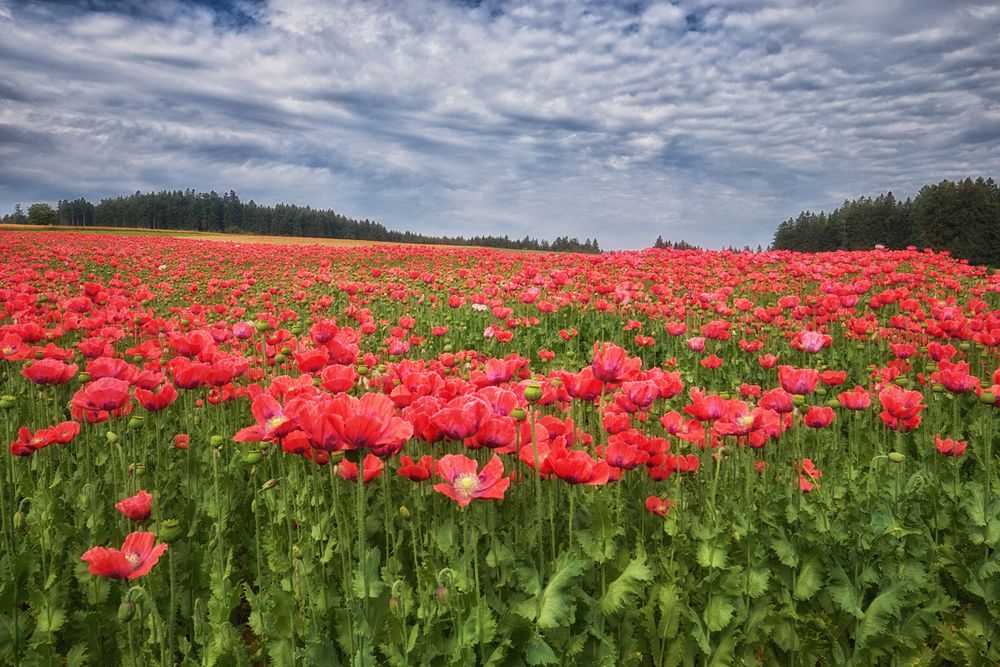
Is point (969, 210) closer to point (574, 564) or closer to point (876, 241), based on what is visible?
point (876, 241)

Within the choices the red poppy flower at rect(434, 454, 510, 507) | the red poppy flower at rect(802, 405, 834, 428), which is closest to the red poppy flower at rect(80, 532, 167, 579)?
the red poppy flower at rect(434, 454, 510, 507)

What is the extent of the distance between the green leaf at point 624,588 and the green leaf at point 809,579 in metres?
0.87

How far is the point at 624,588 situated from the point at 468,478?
0.77 m

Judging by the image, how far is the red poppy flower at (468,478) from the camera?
2.02 meters

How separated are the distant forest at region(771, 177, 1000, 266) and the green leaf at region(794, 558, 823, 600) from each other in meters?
51.1

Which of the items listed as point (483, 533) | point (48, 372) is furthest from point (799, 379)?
point (48, 372)

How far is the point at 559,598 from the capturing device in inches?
82.0

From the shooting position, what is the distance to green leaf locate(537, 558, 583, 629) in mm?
2039

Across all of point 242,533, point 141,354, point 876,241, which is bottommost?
point 242,533

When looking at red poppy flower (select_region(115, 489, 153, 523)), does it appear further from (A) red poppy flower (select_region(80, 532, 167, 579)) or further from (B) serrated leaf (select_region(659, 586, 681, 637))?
(B) serrated leaf (select_region(659, 586, 681, 637))

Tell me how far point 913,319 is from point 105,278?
18256 millimetres

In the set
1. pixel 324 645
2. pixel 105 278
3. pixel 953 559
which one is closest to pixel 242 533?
pixel 324 645

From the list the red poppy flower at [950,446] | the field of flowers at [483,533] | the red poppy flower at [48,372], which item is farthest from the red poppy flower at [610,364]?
the red poppy flower at [48,372]

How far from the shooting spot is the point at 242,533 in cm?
335
